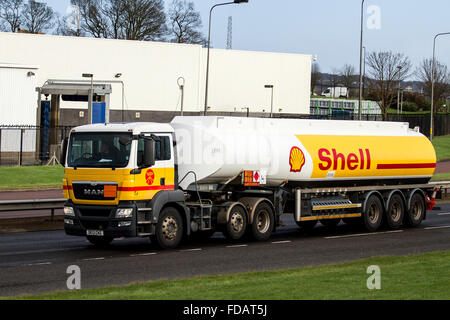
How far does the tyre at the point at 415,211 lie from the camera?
A: 2416cm

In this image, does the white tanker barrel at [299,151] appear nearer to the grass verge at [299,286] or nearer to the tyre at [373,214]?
the tyre at [373,214]

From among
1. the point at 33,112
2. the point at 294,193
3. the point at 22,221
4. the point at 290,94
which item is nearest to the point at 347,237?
the point at 294,193

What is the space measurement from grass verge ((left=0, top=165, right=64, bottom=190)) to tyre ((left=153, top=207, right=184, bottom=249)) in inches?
773

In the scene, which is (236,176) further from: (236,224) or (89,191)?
(89,191)

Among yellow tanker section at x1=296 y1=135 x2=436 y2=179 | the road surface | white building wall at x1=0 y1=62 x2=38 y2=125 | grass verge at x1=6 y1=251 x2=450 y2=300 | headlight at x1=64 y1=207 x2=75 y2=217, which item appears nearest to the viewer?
grass verge at x1=6 y1=251 x2=450 y2=300

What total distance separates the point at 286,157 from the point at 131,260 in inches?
235

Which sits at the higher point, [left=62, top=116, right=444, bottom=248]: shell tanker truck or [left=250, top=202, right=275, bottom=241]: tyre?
[left=62, top=116, right=444, bottom=248]: shell tanker truck

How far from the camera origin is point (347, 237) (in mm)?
21328

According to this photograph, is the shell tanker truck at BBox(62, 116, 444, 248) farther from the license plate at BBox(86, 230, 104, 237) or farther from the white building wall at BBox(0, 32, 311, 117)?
the white building wall at BBox(0, 32, 311, 117)

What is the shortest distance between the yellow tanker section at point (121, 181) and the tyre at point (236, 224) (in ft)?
7.16

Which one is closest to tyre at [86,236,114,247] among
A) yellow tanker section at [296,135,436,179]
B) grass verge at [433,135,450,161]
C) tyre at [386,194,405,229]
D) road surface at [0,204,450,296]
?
road surface at [0,204,450,296]

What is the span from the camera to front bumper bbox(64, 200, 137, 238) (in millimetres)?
16984

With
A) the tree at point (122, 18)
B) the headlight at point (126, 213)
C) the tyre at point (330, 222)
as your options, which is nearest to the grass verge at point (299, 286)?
the headlight at point (126, 213)

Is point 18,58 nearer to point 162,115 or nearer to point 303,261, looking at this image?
point 162,115
